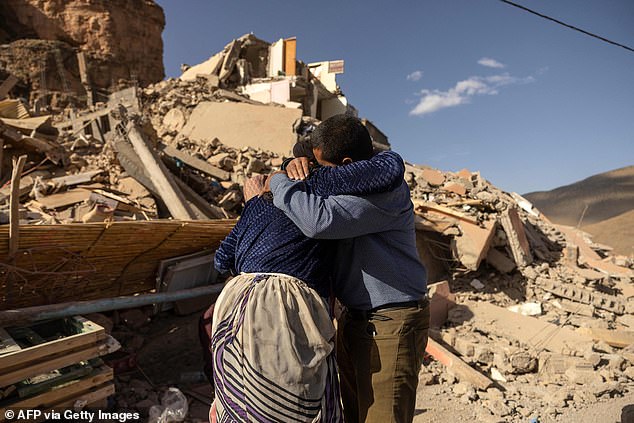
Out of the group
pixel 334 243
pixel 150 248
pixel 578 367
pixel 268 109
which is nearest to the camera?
pixel 334 243

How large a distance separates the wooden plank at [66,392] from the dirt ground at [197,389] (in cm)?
46

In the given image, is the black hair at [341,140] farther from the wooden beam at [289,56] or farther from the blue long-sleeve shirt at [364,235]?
the wooden beam at [289,56]

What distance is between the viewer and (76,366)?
2.62 m

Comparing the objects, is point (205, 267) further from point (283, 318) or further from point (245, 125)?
point (245, 125)

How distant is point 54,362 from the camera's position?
2379 mm

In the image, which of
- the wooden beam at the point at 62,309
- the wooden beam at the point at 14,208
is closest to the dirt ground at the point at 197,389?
the wooden beam at the point at 62,309

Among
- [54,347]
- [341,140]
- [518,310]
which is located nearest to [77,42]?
[54,347]

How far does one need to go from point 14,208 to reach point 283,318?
2160 millimetres

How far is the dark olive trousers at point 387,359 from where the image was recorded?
4.91ft

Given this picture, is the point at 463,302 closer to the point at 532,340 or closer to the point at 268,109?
the point at 532,340

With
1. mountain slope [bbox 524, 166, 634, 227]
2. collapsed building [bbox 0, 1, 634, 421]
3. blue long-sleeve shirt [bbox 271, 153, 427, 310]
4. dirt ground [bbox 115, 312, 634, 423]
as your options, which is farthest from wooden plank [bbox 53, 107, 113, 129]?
mountain slope [bbox 524, 166, 634, 227]

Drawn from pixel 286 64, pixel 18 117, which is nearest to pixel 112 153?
pixel 18 117

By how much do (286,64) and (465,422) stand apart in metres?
19.2

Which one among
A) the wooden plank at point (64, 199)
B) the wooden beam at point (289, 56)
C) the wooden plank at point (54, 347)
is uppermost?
the wooden beam at point (289, 56)
